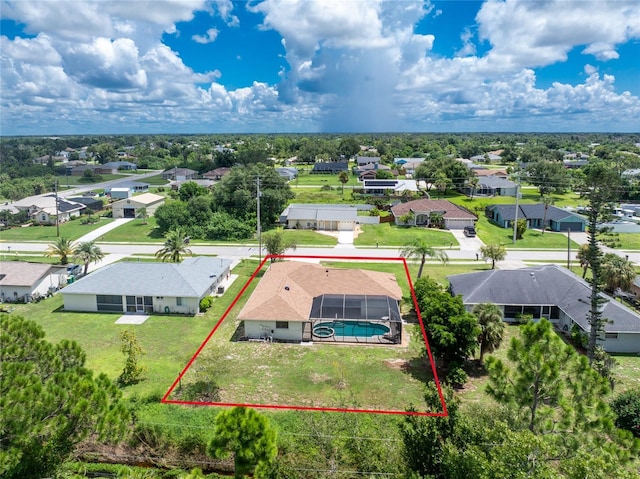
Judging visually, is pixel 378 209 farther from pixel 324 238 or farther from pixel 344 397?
pixel 344 397

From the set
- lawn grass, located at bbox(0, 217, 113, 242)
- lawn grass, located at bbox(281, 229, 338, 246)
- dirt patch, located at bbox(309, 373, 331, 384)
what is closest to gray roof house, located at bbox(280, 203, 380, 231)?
lawn grass, located at bbox(281, 229, 338, 246)

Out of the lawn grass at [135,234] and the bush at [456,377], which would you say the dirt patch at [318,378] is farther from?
the lawn grass at [135,234]

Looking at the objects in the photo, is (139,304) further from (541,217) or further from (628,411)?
(541,217)

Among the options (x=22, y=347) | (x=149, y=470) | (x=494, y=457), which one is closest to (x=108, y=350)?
(x=149, y=470)

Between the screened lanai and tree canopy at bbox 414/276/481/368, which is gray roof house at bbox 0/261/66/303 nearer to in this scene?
the screened lanai

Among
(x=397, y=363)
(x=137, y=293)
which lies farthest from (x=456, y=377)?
(x=137, y=293)

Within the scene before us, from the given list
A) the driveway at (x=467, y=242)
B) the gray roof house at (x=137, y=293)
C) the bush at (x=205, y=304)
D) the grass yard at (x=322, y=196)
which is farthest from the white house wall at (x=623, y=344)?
the grass yard at (x=322, y=196)
